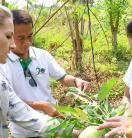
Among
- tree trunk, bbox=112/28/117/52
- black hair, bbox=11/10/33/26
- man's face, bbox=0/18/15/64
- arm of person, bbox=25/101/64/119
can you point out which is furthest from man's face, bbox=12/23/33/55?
tree trunk, bbox=112/28/117/52

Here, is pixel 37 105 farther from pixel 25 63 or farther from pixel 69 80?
pixel 69 80

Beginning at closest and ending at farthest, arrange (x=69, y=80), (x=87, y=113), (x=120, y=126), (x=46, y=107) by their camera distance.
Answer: (x=120, y=126) < (x=87, y=113) < (x=46, y=107) < (x=69, y=80)

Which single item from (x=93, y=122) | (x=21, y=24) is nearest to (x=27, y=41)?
(x=21, y=24)

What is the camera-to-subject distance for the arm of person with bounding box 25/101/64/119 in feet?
6.47

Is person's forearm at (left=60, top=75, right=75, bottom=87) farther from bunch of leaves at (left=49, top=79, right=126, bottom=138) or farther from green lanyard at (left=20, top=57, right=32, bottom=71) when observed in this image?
bunch of leaves at (left=49, top=79, right=126, bottom=138)

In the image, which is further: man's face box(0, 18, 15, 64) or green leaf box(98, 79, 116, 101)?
green leaf box(98, 79, 116, 101)

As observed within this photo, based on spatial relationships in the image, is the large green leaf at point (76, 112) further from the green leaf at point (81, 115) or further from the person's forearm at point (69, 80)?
the person's forearm at point (69, 80)

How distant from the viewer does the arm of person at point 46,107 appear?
1971 millimetres

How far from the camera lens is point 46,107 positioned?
6.59 ft

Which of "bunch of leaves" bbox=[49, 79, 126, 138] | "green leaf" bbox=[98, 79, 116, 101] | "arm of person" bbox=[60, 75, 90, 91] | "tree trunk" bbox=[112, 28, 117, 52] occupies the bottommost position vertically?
"tree trunk" bbox=[112, 28, 117, 52]

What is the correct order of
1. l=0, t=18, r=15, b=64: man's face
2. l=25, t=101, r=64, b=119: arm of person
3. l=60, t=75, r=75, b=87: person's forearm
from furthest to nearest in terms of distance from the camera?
1. l=60, t=75, r=75, b=87: person's forearm
2. l=25, t=101, r=64, b=119: arm of person
3. l=0, t=18, r=15, b=64: man's face

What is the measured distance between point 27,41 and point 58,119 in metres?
0.57

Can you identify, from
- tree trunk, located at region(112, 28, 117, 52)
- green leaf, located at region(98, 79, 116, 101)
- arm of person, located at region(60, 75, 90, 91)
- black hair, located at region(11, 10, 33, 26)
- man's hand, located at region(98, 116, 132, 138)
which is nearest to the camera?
man's hand, located at region(98, 116, 132, 138)

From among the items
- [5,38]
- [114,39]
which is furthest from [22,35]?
[114,39]
